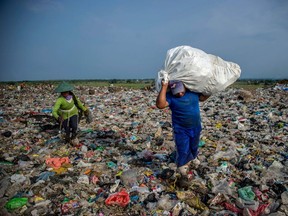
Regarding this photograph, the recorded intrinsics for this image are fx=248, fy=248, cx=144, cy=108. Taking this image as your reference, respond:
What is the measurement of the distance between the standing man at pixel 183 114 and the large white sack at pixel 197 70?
0.09m

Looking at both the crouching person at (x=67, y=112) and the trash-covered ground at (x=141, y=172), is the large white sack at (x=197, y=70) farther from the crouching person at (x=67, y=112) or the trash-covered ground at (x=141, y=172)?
the crouching person at (x=67, y=112)

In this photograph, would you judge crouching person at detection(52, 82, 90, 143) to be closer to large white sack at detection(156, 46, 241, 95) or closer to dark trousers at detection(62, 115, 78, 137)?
dark trousers at detection(62, 115, 78, 137)

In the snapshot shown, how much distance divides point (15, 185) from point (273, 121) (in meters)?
5.74

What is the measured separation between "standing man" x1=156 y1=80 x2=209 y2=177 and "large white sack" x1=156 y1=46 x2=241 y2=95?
0.29 ft

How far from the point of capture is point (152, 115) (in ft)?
25.5

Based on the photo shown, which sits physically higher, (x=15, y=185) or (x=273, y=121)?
(x=273, y=121)

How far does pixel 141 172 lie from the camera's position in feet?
11.5

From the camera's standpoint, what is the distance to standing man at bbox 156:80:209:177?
8.87 feet

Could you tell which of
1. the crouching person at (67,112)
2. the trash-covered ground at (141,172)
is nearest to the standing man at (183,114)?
the trash-covered ground at (141,172)

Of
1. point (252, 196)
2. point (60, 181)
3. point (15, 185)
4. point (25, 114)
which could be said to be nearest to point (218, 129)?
point (252, 196)

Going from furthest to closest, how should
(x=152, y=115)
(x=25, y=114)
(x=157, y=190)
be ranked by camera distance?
(x=25, y=114), (x=152, y=115), (x=157, y=190)

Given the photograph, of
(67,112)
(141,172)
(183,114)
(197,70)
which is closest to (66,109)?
(67,112)

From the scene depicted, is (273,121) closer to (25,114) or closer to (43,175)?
(43,175)

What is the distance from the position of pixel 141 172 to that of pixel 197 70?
167 centimetres
